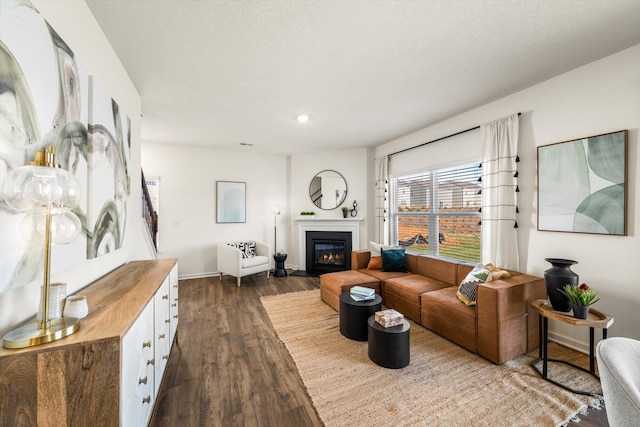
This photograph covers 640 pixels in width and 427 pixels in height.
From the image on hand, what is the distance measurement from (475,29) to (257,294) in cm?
414

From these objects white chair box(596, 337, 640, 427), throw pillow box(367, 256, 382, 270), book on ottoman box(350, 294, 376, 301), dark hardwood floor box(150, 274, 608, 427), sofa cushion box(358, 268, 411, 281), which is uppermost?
white chair box(596, 337, 640, 427)

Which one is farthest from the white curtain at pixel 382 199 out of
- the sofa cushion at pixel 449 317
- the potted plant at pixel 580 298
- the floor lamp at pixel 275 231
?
the potted plant at pixel 580 298

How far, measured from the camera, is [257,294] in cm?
423

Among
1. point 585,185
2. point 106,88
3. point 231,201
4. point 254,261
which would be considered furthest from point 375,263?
point 106,88

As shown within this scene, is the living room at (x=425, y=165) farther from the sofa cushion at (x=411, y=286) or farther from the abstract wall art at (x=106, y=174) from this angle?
the sofa cushion at (x=411, y=286)

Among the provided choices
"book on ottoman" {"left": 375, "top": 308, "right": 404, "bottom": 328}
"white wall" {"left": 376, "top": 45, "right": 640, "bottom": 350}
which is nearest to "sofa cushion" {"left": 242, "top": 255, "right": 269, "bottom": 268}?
"book on ottoman" {"left": 375, "top": 308, "right": 404, "bottom": 328}

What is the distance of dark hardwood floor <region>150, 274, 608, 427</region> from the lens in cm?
169

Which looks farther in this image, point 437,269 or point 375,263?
point 375,263

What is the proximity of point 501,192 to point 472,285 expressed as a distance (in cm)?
119

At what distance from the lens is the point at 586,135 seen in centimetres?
241

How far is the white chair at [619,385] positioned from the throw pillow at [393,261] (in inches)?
111

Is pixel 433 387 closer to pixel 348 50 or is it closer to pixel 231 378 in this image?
pixel 231 378

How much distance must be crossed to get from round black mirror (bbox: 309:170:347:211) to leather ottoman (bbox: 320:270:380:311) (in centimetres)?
220

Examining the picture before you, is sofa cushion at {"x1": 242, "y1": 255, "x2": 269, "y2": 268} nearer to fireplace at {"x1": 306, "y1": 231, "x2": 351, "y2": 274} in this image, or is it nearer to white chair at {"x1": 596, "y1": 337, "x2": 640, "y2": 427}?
fireplace at {"x1": 306, "y1": 231, "x2": 351, "y2": 274}
